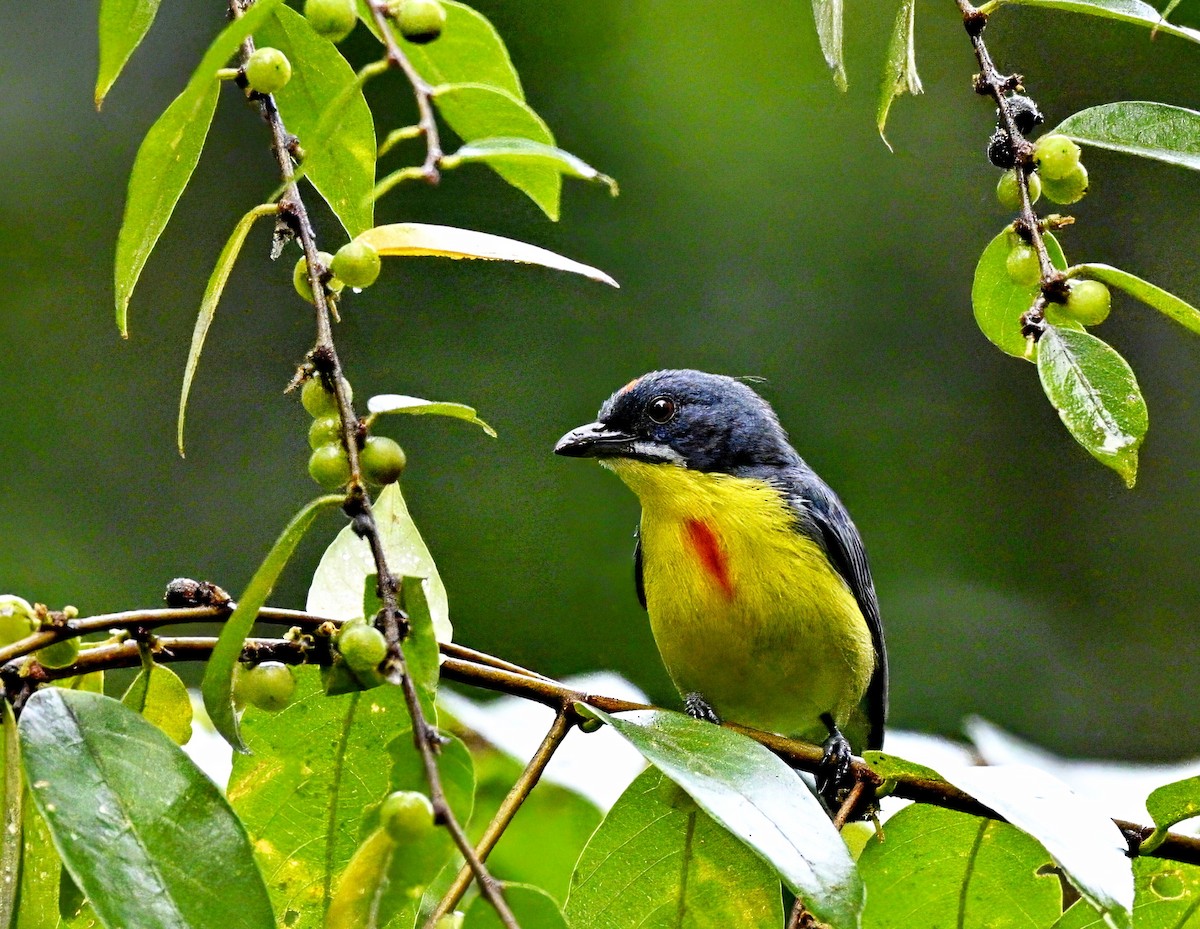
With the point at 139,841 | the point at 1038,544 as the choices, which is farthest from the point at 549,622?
the point at 139,841

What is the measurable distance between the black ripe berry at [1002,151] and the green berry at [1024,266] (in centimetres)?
11

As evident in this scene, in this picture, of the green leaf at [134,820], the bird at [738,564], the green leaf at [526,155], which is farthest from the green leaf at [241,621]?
the bird at [738,564]

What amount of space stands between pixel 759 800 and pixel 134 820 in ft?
2.34

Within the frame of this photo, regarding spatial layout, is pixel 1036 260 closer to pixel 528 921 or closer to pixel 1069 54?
pixel 528 921

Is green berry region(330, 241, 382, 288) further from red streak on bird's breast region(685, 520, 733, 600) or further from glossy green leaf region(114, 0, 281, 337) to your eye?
red streak on bird's breast region(685, 520, 733, 600)

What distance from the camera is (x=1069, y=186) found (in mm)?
1974

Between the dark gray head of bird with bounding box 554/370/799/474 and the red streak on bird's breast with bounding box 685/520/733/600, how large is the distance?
31 centimetres

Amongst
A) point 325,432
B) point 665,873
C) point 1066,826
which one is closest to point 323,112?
point 325,432

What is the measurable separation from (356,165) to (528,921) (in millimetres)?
1113

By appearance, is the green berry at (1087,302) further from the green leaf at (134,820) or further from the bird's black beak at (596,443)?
the bird's black beak at (596,443)

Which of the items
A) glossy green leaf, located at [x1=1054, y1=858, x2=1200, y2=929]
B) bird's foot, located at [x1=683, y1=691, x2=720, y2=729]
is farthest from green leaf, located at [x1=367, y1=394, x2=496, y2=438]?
bird's foot, located at [x1=683, y1=691, x2=720, y2=729]

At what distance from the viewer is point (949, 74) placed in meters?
8.53

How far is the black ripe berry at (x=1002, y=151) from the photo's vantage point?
6.36ft

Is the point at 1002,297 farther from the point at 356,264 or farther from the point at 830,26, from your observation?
the point at 356,264
